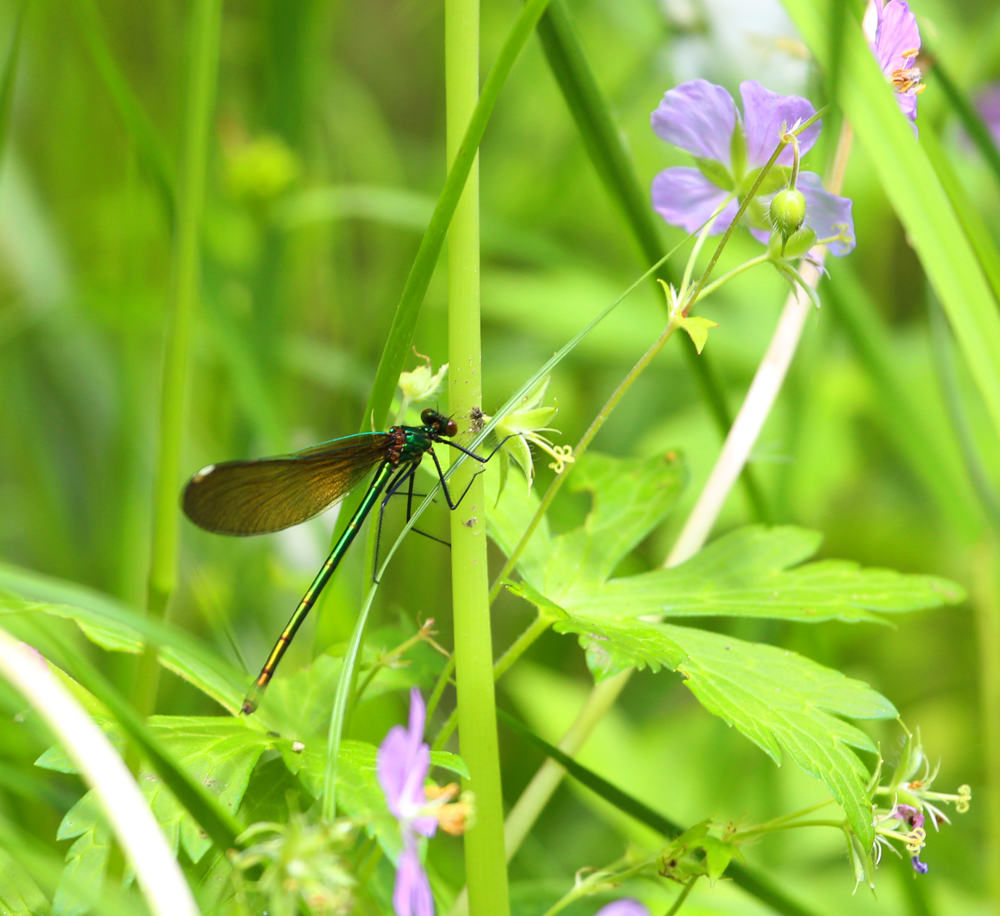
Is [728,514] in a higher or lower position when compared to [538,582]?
lower

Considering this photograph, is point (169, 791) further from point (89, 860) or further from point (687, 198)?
point (687, 198)

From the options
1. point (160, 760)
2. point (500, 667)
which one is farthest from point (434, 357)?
point (160, 760)

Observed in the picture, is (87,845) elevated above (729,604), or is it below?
above

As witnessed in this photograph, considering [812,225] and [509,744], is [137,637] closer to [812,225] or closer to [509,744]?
[812,225]

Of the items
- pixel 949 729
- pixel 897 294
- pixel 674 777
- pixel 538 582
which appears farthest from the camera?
pixel 897 294

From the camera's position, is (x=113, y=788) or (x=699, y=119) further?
(x=699, y=119)

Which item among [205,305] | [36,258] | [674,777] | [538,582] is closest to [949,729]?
[674,777]
